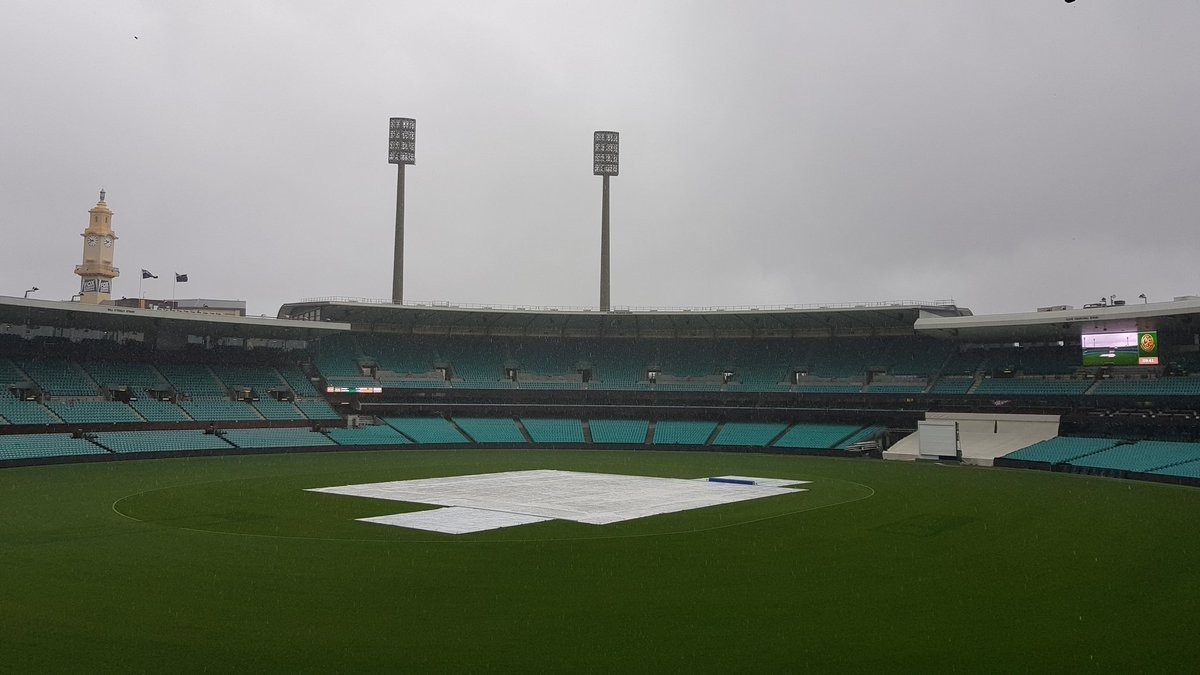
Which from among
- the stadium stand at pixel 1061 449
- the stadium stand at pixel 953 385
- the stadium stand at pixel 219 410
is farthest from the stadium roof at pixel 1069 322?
the stadium stand at pixel 219 410

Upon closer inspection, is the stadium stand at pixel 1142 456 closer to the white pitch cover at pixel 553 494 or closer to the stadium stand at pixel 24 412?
the white pitch cover at pixel 553 494

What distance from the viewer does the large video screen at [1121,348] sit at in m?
52.4

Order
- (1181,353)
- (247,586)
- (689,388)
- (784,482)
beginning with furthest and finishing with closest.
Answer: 1. (689,388)
2. (1181,353)
3. (784,482)
4. (247,586)

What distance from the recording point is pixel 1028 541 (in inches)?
981

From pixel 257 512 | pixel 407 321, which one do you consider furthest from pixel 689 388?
pixel 257 512

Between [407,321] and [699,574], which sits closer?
[699,574]

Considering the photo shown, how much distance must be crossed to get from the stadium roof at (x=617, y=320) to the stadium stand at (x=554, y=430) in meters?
8.87

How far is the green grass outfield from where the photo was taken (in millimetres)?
13703

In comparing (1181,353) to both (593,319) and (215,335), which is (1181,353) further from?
(215,335)

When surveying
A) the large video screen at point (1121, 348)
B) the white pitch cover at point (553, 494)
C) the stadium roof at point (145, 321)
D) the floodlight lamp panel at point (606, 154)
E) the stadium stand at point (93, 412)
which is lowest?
the white pitch cover at point (553, 494)

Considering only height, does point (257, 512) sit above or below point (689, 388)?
below

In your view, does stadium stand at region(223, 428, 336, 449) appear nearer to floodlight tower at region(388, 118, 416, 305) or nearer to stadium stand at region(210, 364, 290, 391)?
stadium stand at region(210, 364, 290, 391)

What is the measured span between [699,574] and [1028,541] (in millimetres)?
11260

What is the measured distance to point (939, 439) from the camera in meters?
55.4
